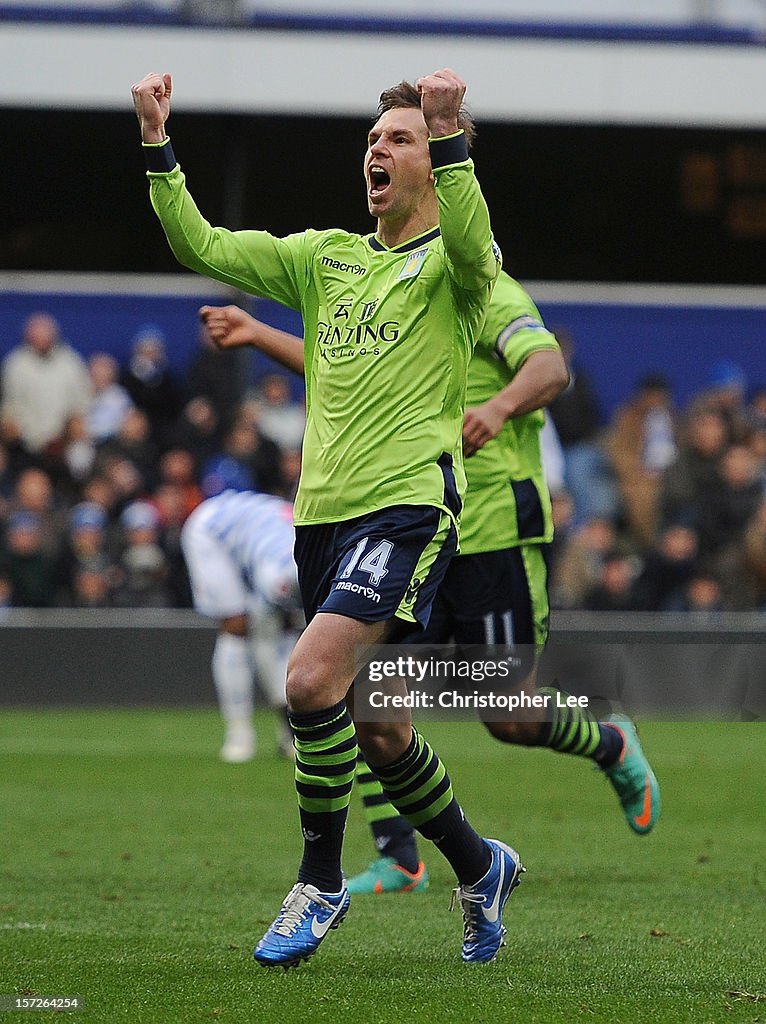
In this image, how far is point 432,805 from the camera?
17.2 feet

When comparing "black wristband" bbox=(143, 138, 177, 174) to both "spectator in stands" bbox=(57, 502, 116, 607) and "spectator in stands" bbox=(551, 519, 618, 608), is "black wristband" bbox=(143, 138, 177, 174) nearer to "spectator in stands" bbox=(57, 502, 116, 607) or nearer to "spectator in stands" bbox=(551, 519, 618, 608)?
"spectator in stands" bbox=(57, 502, 116, 607)

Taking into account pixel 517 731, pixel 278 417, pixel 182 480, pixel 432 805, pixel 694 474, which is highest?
pixel 432 805

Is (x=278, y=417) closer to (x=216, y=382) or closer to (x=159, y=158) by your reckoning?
(x=216, y=382)

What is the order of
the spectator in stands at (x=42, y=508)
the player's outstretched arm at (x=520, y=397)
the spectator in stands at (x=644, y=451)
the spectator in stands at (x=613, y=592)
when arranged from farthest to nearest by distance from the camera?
the spectator in stands at (x=644, y=451) < the spectator in stands at (x=613, y=592) < the spectator in stands at (x=42, y=508) < the player's outstretched arm at (x=520, y=397)

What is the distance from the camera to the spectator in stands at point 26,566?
1551 centimetres

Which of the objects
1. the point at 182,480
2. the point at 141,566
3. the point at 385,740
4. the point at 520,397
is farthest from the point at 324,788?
the point at 182,480

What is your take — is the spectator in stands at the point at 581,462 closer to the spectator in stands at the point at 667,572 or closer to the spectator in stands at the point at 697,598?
the spectator in stands at the point at 667,572

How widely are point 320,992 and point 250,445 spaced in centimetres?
1134

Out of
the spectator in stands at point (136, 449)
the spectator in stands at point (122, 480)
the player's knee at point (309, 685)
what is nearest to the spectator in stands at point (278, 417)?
the spectator in stands at point (136, 449)

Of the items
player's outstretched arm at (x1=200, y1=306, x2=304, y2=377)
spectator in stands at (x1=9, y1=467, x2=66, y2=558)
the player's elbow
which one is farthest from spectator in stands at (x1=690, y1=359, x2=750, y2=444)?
player's outstretched arm at (x1=200, y1=306, x2=304, y2=377)

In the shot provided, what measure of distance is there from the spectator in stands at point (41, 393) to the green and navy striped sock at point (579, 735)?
10.1m

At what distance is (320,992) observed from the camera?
4695mm

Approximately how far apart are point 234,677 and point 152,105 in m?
7.43

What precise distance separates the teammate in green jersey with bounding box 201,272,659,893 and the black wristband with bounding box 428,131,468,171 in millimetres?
1800
